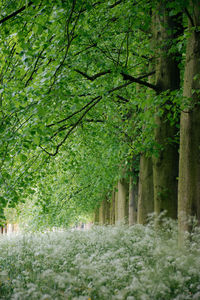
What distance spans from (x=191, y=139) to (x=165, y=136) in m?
1.58

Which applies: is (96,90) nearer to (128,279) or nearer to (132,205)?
(128,279)

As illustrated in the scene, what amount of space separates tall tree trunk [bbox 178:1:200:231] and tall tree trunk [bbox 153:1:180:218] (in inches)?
45.2

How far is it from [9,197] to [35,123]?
1.48 metres

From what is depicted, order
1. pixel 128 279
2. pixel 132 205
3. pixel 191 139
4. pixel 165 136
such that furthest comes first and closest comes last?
1. pixel 132 205
2. pixel 165 136
3. pixel 191 139
4. pixel 128 279

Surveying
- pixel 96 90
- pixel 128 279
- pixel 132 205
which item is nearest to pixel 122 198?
pixel 132 205

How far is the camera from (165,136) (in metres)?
7.68

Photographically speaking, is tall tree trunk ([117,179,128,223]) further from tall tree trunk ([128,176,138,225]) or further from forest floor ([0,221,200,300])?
forest floor ([0,221,200,300])

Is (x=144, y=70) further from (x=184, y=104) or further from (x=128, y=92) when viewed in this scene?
(x=184, y=104)

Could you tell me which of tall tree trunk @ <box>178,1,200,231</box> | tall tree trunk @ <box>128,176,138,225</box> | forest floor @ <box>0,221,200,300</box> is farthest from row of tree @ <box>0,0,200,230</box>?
tall tree trunk @ <box>128,176,138,225</box>

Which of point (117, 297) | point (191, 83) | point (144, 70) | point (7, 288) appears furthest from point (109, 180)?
point (117, 297)

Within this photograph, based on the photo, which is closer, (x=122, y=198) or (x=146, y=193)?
(x=146, y=193)

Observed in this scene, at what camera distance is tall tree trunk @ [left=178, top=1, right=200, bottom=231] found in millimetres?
5855

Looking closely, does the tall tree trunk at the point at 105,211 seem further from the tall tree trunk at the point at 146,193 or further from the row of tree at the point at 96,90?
the tall tree trunk at the point at 146,193

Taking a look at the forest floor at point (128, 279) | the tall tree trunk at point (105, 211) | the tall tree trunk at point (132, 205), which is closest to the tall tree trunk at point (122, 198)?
the tall tree trunk at point (132, 205)
